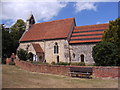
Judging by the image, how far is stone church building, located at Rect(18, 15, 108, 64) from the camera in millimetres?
28828

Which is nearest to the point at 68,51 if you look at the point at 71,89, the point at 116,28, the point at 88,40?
the point at 88,40

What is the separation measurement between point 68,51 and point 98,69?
15070mm

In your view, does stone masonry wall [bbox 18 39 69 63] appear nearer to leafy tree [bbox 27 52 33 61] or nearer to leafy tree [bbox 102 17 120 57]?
leafy tree [bbox 27 52 33 61]

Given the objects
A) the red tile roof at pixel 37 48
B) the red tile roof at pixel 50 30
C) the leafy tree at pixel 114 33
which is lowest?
the red tile roof at pixel 37 48

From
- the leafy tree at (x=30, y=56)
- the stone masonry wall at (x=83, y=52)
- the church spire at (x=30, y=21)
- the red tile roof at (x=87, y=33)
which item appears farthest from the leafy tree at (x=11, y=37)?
the stone masonry wall at (x=83, y=52)

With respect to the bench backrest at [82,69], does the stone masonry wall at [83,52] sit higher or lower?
higher

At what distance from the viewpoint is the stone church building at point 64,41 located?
2883cm

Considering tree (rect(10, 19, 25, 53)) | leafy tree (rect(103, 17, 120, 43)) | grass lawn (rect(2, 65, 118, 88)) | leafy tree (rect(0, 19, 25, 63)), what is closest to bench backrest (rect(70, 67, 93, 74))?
grass lawn (rect(2, 65, 118, 88))

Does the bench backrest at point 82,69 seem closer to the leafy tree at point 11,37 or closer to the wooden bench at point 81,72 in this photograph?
the wooden bench at point 81,72

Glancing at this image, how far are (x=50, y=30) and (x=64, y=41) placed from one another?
617 cm

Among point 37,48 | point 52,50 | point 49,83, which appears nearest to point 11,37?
point 37,48

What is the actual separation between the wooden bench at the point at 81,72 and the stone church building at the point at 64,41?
11.9 meters

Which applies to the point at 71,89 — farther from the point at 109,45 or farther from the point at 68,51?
the point at 68,51

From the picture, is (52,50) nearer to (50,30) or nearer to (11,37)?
Answer: (50,30)
